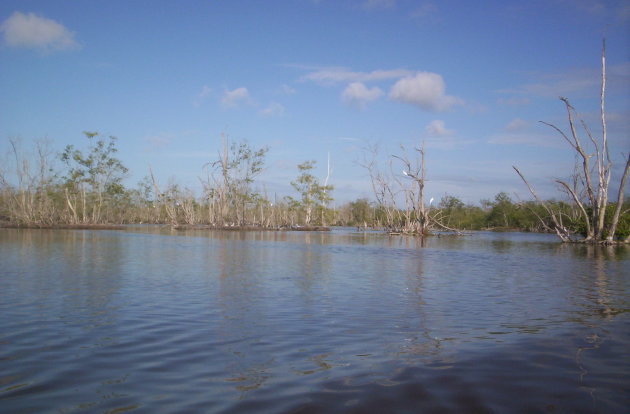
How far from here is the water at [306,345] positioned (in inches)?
151

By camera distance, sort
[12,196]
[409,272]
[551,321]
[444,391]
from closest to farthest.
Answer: [444,391] → [551,321] → [409,272] → [12,196]

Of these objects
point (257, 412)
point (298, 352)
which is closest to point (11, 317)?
point (298, 352)

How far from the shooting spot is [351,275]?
12.6 m

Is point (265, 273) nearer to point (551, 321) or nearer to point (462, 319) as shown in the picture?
point (462, 319)

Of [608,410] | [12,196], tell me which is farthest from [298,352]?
[12,196]

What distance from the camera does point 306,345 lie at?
18.0 ft

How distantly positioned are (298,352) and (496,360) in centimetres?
219

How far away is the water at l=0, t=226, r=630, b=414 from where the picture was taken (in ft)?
12.5

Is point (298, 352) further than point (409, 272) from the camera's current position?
No

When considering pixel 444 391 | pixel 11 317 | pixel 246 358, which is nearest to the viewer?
A: pixel 444 391

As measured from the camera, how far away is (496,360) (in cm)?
497

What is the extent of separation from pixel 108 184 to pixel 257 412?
5854 centimetres

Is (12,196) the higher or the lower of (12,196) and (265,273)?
the higher

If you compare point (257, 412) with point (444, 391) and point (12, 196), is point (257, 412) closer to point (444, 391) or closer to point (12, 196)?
point (444, 391)
